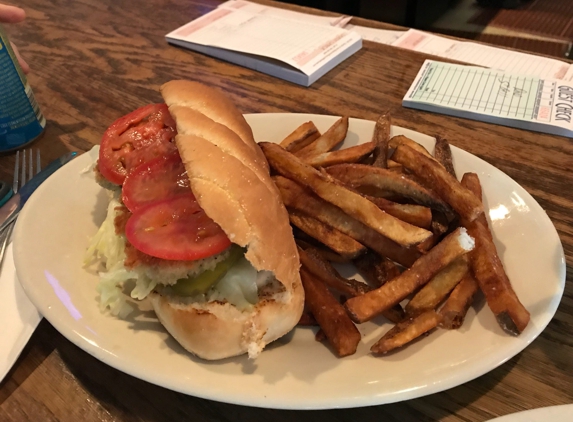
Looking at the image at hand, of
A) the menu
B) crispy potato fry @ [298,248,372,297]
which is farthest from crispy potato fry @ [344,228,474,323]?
the menu

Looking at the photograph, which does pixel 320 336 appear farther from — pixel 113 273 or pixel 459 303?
pixel 113 273

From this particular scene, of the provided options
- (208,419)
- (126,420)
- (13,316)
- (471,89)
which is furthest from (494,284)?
(471,89)

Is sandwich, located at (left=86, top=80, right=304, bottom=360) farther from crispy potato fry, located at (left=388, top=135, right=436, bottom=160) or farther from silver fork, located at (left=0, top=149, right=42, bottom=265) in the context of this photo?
silver fork, located at (left=0, top=149, right=42, bottom=265)

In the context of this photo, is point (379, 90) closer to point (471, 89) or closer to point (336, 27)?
point (471, 89)

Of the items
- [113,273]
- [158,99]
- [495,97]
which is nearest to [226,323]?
[113,273]

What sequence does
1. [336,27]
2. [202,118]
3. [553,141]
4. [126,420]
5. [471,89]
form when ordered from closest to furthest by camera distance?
[126,420], [202,118], [553,141], [471,89], [336,27]
